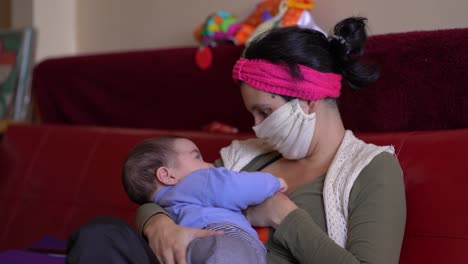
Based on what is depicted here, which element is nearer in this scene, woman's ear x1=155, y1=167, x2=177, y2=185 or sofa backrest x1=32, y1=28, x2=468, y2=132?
woman's ear x1=155, y1=167, x2=177, y2=185

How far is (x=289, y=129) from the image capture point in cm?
155

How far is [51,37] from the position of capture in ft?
11.2

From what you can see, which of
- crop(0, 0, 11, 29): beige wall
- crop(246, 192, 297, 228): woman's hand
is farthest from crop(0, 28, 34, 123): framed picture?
crop(246, 192, 297, 228): woman's hand

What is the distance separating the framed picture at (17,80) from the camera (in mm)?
3238

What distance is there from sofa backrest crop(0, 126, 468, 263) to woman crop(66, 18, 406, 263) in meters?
0.11

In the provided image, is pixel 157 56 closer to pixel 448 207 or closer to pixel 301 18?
pixel 301 18

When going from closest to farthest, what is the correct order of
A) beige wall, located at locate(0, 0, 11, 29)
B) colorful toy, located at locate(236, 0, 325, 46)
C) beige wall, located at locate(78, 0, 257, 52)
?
colorful toy, located at locate(236, 0, 325, 46) → beige wall, located at locate(78, 0, 257, 52) → beige wall, located at locate(0, 0, 11, 29)

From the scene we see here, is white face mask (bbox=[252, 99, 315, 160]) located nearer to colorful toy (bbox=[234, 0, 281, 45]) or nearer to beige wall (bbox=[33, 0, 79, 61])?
colorful toy (bbox=[234, 0, 281, 45])

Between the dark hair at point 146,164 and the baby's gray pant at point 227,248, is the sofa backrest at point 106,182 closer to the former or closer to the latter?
the baby's gray pant at point 227,248

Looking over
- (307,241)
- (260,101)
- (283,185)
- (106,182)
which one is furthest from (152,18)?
(307,241)

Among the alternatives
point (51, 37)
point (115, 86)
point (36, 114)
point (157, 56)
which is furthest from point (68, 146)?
point (51, 37)

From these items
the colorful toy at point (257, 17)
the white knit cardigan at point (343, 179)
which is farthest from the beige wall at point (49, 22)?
the white knit cardigan at point (343, 179)

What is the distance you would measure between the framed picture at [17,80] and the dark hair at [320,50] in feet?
6.35

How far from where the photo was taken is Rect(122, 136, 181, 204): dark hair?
5.08ft
